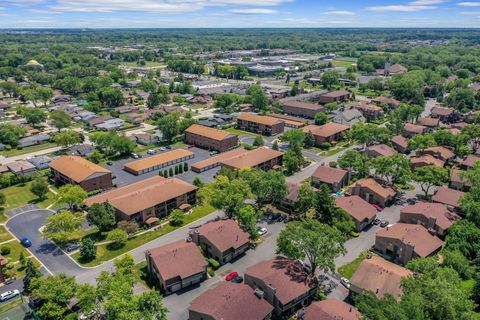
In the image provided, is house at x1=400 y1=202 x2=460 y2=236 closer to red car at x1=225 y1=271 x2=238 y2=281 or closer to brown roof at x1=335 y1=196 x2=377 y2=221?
brown roof at x1=335 y1=196 x2=377 y2=221

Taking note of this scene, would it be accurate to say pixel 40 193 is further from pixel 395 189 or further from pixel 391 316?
pixel 395 189

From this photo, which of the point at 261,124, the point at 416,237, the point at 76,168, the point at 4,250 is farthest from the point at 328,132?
the point at 4,250

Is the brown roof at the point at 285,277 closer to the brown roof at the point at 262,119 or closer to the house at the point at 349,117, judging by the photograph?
the brown roof at the point at 262,119

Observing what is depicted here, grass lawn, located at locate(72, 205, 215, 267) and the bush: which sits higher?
the bush

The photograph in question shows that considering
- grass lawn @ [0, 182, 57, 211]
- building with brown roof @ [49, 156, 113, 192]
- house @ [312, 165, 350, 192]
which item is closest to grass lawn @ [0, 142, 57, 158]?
grass lawn @ [0, 182, 57, 211]

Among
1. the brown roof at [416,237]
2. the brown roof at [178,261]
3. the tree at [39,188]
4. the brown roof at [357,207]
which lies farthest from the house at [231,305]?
the tree at [39,188]

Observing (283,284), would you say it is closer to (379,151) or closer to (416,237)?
(416,237)

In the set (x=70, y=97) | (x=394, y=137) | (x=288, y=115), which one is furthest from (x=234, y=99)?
(x=70, y=97)
